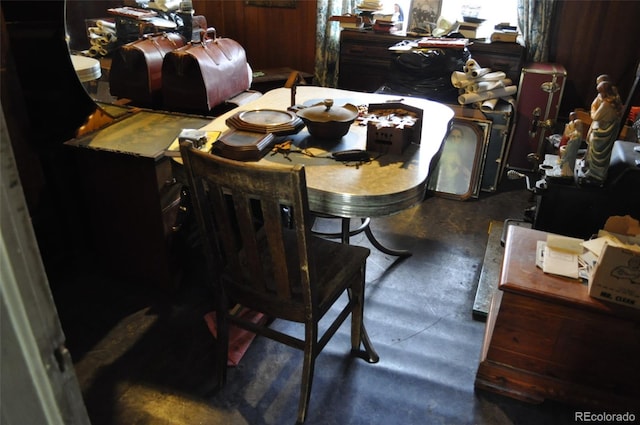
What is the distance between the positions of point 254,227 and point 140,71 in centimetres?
133

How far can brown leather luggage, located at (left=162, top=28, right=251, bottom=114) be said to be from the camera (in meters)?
2.27

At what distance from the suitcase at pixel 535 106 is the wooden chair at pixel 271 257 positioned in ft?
6.50

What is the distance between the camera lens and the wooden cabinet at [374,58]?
10.7 feet

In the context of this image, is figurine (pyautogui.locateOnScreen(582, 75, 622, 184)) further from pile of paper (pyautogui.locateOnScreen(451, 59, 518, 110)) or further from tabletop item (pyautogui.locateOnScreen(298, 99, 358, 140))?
pile of paper (pyautogui.locateOnScreen(451, 59, 518, 110))

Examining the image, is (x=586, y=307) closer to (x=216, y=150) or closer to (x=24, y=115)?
(x=216, y=150)

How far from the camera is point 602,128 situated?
179cm

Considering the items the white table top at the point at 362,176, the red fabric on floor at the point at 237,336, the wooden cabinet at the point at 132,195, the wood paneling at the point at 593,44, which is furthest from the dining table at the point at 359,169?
the wood paneling at the point at 593,44

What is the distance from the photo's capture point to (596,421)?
1.67 m

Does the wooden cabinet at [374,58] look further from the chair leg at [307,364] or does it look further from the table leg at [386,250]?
the chair leg at [307,364]

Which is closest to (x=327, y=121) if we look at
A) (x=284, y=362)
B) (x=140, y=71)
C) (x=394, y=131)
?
(x=394, y=131)

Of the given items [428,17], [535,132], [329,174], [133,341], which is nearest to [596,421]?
[329,174]

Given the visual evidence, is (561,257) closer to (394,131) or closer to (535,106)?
(394,131)

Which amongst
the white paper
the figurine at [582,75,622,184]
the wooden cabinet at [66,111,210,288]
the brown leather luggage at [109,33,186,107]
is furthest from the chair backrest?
the figurine at [582,75,622,184]

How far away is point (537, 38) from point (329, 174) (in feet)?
8.95
